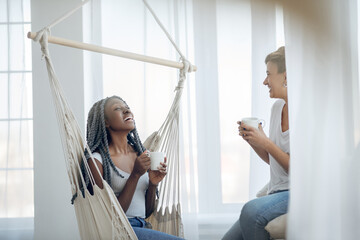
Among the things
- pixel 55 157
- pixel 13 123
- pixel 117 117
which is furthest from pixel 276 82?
pixel 13 123

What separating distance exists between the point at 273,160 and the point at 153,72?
104cm

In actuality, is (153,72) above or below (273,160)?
above

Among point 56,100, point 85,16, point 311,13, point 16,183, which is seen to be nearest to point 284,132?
point 56,100

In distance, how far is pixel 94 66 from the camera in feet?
7.50

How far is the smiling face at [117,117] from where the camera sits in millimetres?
1586

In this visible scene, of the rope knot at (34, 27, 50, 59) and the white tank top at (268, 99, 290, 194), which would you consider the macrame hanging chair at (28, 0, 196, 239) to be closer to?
the rope knot at (34, 27, 50, 59)

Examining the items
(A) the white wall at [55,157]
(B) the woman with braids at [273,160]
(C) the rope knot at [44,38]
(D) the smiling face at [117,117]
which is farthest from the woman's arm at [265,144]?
(A) the white wall at [55,157]

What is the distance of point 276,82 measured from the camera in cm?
148

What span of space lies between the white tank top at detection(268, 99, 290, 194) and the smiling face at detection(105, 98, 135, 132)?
1.71 feet

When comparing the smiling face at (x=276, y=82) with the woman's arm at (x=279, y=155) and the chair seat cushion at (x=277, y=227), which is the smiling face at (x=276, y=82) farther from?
the chair seat cushion at (x=277, y=227)

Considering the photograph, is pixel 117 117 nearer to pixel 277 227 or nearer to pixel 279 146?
pixel 279 146

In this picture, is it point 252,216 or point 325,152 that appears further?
point 252,216

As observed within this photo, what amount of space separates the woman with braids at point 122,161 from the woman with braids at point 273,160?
335 millimetres

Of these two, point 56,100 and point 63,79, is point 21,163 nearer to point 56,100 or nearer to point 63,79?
point 63,79
